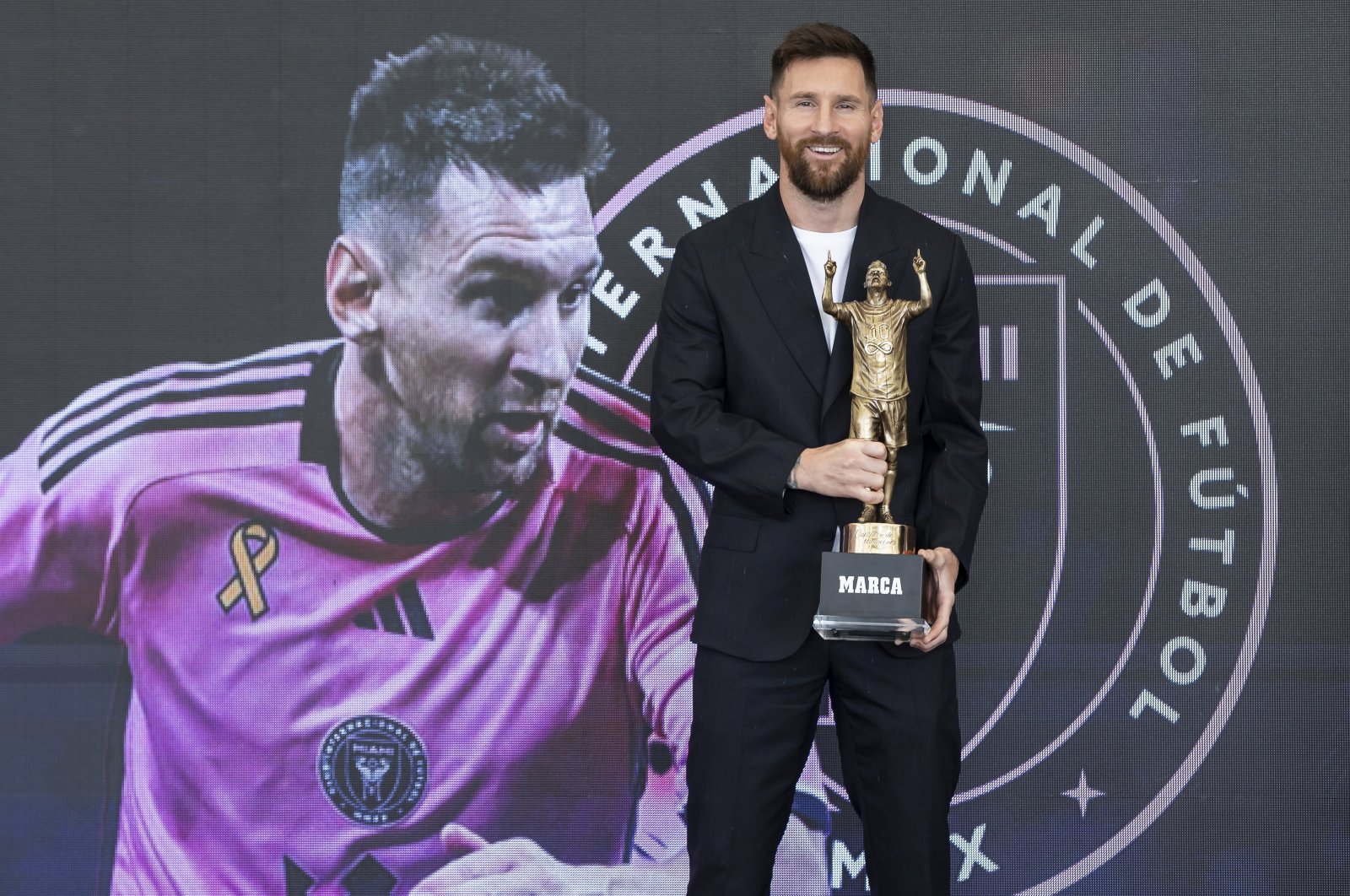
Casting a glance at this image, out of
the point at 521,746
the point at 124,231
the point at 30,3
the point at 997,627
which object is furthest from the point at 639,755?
the point at 30,3

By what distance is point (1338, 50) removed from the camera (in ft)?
Result: 9.93

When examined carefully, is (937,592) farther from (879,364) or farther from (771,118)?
(771,118)

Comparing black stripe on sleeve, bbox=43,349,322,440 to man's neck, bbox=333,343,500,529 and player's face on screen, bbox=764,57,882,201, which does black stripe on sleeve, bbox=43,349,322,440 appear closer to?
man's neck, bbox=333,343,500,529

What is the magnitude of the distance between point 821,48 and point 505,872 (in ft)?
5.92

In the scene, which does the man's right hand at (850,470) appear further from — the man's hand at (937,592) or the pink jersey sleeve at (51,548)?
the pink jersey sleeve at (51,548)

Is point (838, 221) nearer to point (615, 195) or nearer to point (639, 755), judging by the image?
point (615, 195)

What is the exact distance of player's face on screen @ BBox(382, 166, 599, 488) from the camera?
9.75 feet

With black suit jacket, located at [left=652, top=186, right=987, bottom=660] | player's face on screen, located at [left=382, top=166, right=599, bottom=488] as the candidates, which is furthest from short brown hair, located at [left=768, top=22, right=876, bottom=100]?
player's face on screen, located at [left=382, top=166, right=599, bottom=488]

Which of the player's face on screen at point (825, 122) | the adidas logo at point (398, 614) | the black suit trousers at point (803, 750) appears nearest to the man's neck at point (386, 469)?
the adidas logo at point (398, 614)

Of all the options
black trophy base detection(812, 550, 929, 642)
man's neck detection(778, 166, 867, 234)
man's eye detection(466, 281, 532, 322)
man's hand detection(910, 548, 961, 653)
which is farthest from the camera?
man's eye detection(466, 281, 532, 322)

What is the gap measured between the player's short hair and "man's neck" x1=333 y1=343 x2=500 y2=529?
35 centimetres

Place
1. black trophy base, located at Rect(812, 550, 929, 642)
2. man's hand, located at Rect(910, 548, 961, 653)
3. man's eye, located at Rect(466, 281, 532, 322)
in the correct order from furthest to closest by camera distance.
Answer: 1. man's eye, located at Rect(466, 281, 532, 322)
2. man's hand, located at Rect(910, 548, 961, 653)
3. black trophy base, located at Rect(812, 550, 929, 642)

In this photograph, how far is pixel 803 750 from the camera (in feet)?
7.86

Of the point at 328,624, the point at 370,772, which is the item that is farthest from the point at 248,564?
the point at 370,772
